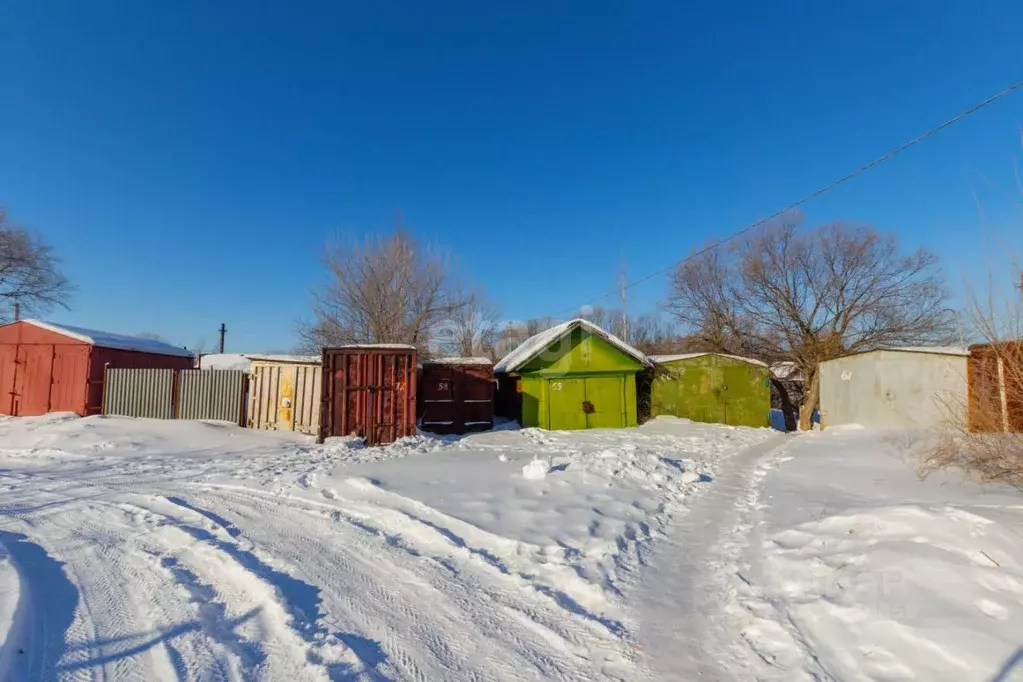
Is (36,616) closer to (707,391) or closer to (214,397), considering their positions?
(214,397)

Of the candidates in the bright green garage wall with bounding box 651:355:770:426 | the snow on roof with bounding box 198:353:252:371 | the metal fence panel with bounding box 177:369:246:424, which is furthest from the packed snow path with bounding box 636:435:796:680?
the snow on roof with bounding box 198:353:252:371

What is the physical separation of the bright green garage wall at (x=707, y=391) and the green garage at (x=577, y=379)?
2.09 m

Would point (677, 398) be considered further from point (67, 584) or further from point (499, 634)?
point (67, 584)

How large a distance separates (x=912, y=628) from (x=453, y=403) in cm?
1311

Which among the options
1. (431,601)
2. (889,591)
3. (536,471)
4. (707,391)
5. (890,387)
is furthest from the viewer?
(707,391)

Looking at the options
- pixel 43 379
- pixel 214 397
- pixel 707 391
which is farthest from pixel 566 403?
pixel 43 379

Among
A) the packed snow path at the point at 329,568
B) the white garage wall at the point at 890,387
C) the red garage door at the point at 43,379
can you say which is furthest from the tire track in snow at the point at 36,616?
the white garage wall at the point at 890,387

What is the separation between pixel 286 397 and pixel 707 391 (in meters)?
15.3

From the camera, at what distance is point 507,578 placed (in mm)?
4371

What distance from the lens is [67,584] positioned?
13.4 feet

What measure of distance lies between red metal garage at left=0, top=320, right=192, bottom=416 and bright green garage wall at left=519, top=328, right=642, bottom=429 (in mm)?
14660

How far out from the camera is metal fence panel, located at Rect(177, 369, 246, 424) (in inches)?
589

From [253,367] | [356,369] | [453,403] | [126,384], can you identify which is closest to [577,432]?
[453,403]

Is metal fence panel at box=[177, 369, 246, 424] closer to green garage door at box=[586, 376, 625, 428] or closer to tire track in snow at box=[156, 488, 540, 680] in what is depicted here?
tire track in snow at box=[156, 488, 540, 680]
